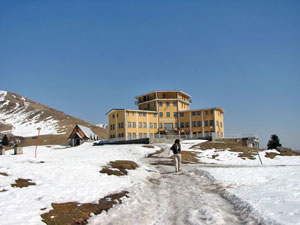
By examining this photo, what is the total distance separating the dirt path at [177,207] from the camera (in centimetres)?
915

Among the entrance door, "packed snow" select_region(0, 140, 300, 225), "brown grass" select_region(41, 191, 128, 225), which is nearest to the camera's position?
"packed snow" select_region(0, 140, 300, 225)

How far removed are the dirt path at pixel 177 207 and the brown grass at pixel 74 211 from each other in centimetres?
60

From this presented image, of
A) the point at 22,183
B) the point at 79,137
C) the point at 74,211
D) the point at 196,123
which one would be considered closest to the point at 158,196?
the point at 74,211

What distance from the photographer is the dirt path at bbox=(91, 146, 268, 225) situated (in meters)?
9.15

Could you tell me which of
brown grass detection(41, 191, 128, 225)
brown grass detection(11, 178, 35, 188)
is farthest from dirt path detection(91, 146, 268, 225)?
brown grass detection(11, 178, 35, 188)

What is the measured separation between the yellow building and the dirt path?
159 ft

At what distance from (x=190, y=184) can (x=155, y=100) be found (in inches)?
2190

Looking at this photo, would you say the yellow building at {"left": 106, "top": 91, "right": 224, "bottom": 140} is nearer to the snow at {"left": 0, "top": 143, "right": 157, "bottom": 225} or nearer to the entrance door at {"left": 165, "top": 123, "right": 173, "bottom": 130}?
the entrance door at {"left": 165, "top": 123, "right": 173, "bottom": 130}

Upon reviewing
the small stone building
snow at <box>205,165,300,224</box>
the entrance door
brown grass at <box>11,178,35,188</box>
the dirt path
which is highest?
the entrance door

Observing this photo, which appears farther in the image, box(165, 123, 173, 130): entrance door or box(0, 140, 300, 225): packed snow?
box(165, 123, 173, 130): entrance door

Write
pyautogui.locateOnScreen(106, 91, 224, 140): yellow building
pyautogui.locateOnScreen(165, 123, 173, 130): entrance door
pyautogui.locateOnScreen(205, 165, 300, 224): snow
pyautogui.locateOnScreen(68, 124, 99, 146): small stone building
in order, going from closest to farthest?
pyautogui.locateOnScreen(205, 165, 300, 224): snow, pyautogui.locateOnScreen(106, 91, 224, 140): yellow building, pyautogui.locateOnScreen(165, 123, 173, 130): entrance door, pyautogui.locateOnScreen(68, 124, 99, 146): small stone building

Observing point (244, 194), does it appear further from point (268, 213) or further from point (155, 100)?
point (155, 100)

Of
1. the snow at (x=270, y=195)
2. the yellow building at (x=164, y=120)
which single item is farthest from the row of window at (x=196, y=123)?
the snow at (x=270, y=195)

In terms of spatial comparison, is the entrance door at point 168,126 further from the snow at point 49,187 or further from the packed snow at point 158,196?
the packed snow at point 158,196
